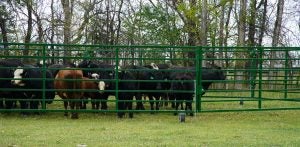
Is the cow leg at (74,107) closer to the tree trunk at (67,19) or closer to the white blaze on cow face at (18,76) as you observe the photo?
the white blaze on cow face at (18,76)

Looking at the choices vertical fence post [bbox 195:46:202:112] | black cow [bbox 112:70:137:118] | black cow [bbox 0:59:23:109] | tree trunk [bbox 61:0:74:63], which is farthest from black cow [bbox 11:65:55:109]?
tree trunk [bbox 61:0:74:63]

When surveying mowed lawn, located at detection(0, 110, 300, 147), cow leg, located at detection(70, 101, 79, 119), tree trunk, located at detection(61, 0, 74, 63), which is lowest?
mowed lawn, located at detection(0, 110, 300, 147)

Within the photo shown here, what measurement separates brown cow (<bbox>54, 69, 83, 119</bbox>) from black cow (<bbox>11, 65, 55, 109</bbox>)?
0.25 m

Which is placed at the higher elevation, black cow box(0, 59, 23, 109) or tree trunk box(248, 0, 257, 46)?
tree trunk box(248, 0, 257, 46)

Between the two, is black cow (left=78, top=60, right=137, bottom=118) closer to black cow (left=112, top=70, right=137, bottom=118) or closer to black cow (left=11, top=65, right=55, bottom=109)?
black cow (left=112, top=70, right=137, bottom=118)

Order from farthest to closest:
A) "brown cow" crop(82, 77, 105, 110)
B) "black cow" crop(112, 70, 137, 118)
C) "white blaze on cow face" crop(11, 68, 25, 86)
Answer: "black cow" crop(112, 70, 137, 118) → "brown cow" crop(82, 77, 105, 110) → "white blaze on cow face" crop(11, 68, 25, 86)

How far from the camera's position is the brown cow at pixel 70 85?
503 inches

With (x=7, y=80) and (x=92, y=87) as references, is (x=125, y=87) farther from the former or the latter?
(x=7, y=80)

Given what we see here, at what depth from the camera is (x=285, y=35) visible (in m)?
33.4

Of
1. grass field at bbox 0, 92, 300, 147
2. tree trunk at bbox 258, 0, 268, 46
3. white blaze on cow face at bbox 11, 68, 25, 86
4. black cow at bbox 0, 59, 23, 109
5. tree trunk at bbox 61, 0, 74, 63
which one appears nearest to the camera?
grass field at bbox 0, 92, 300, 147

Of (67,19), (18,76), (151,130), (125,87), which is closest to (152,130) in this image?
(151,130)

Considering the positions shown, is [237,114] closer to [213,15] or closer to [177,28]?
[213,15]

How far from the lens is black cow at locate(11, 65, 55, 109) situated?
1255 centimetres

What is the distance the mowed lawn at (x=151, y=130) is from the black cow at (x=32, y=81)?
544mm
